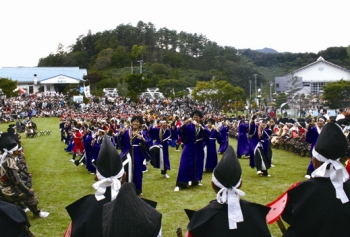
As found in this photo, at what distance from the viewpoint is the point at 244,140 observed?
18.6 meters

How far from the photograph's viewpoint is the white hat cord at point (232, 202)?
4.02 metres

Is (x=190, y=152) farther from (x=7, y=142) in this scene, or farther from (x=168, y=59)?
(x=168, y=59)

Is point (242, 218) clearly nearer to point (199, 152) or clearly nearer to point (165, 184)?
point (199, 152)

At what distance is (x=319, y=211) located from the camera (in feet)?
14.3

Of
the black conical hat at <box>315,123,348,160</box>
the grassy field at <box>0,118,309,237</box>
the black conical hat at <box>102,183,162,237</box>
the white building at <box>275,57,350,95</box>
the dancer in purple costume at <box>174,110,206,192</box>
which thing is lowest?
the grassy field at <box>0,118,309,237</box>

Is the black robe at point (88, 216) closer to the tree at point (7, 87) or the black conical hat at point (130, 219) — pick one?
the black conical hat at point (130, 219)

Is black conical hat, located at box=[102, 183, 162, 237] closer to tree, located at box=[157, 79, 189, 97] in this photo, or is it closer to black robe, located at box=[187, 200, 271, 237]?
black robe, located at box=[187, 200, 271, 237]

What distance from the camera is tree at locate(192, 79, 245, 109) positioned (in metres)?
50.2

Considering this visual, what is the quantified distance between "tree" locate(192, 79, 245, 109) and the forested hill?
11.8 meters

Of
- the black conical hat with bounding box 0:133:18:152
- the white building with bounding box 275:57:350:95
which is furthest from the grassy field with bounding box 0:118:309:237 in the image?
the white building with bounding box 275:57:350:95

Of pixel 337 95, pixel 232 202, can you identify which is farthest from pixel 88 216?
pixel 337 95

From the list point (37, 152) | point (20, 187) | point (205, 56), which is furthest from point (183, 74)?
point (20, 187)

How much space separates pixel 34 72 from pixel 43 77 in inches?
166

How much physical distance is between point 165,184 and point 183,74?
68.9m
